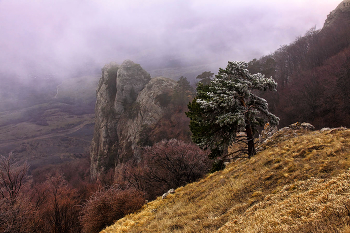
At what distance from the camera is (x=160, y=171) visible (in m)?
25.6

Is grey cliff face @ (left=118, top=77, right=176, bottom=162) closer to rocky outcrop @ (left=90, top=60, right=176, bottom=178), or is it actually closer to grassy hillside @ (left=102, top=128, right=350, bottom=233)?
rocky outcrop @ (left=90, top=60, right=176, bottom=178)

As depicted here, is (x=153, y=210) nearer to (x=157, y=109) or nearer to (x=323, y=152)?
(x=323, y=152)

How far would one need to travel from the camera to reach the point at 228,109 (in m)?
13.5

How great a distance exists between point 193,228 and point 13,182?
29.6 meters

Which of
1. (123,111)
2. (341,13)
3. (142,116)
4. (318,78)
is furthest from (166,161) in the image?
(341,13)

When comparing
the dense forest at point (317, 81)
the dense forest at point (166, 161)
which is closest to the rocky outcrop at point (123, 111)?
the dense forest at point (166, 161)

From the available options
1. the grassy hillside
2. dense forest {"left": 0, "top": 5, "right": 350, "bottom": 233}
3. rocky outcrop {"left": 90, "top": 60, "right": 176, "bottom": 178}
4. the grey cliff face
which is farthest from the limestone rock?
the grassy hillside

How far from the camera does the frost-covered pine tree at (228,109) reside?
12852 millimetres

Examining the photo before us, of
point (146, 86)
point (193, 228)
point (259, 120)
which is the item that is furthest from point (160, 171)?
point (146, 86)

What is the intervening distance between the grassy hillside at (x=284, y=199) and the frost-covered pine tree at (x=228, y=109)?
130 inches

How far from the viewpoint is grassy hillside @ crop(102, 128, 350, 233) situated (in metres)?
4.23

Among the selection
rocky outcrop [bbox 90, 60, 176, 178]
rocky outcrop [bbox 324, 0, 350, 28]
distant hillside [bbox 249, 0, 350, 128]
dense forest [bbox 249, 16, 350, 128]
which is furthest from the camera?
rocky outcrop [bbox 90, 60, 176, 178]

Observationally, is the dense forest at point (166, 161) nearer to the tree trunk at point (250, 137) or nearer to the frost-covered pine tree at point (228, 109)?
the frost-covered pine tree at point (228, 109)

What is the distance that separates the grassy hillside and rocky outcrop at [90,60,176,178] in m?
47.6
